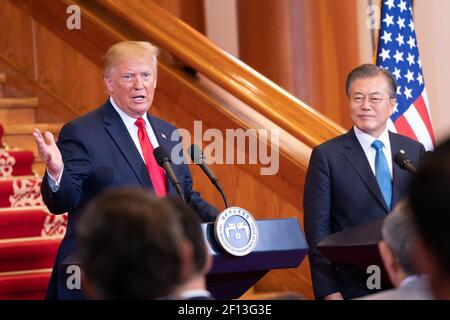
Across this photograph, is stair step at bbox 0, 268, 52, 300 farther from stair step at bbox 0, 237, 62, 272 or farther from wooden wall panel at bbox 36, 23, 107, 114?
wooden wall panel at bbox 36, 23, 107, 114

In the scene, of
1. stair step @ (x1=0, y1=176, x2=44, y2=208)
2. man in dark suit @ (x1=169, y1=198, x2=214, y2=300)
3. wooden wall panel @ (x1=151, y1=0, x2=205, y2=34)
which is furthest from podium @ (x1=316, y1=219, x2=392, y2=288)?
wooden wall panel @ (x1=151, y1=0, x2=205, y2=34)

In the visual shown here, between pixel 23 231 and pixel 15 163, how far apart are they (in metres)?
0.56

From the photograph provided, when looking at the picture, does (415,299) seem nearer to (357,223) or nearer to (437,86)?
(357,223)

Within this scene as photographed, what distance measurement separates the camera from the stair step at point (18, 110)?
6.03 metres

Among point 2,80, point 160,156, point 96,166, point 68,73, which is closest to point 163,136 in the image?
point 96,166

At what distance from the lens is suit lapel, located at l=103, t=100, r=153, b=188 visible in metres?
3.49

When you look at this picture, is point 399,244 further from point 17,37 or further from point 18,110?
point 17,37

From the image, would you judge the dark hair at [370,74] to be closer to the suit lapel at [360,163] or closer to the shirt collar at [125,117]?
the suit lapel at [360,163]

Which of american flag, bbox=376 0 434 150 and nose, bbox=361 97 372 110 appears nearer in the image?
nose, bbox=361 97 372 110

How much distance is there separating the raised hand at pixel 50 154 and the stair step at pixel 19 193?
85.9 inches

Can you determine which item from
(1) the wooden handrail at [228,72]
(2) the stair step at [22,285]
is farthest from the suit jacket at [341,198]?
(2) the stair step at [22,285]

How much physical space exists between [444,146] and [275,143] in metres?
3.74

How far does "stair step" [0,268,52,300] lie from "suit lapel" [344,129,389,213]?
190 cm

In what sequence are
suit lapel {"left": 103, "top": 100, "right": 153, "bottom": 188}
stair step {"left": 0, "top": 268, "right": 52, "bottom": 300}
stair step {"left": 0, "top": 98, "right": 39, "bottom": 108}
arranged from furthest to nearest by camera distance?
stair step {"left": 0, "top": 98, "right": 39, "bottom": 108}, stair step {"left": 0, "top": 268, "right": 52, "bottom": 300}, suit lapel {"left": 103, "top": 100, "right": 153, "bottom": 188}
